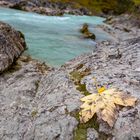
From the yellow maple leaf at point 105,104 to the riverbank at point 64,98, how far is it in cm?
18

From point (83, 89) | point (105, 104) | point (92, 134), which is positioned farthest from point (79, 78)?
point (92, 134)

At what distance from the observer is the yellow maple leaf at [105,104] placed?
870cm

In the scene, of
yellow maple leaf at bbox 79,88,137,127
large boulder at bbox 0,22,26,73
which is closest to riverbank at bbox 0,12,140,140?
yellow maple leaf at bbox 79,88,137,127

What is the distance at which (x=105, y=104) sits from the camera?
8930 millimetres

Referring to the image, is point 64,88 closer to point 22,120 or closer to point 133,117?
point 22,120

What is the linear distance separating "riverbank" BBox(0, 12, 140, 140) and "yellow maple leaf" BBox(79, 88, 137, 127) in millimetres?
183

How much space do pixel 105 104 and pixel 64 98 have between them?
5.68ft

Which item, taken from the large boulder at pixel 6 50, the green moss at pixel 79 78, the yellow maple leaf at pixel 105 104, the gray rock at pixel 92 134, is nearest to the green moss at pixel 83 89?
the green moss at pixel 79 78

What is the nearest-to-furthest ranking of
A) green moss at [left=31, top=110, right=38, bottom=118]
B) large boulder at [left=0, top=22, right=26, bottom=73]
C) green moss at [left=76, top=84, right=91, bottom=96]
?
green moss at [left=31, top=110, right=38, bottom=118] → green moss at [left=76, top=84, right=91, bottom=96] → large boulder at [left=0, top=22, right=26, bottom=73]

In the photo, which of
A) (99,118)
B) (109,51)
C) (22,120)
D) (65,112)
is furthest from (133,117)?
(109,51)

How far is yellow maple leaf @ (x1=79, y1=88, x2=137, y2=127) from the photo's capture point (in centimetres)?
870

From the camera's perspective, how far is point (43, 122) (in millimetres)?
9352

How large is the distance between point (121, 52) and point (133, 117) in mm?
5490

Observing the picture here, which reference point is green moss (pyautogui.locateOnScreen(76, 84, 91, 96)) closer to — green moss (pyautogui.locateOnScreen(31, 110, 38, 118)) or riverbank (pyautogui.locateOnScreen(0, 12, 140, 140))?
riverbank (pyautogui.locateOnScreen(0, 12, 140, 140))
